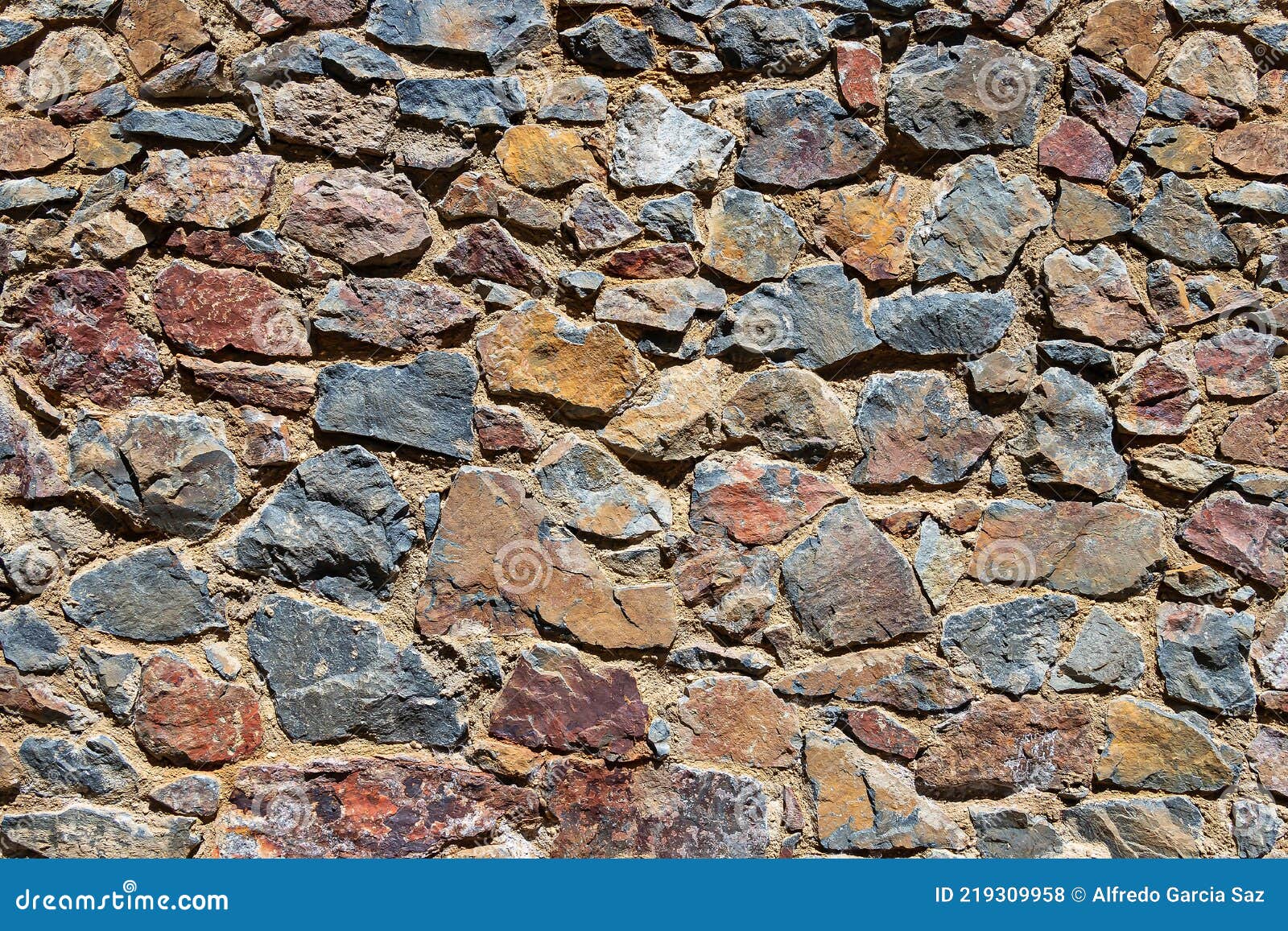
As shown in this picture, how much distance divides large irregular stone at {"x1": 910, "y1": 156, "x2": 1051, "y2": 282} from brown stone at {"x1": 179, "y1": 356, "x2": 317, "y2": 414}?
3.72 feet

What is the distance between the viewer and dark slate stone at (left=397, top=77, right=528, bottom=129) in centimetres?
163

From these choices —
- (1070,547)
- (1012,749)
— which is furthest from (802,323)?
(1012,749)

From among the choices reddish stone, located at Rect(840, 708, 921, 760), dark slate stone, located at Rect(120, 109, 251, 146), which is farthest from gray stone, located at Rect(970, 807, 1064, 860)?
dark slate stone, located at Rect(120, 109, 251, 146)

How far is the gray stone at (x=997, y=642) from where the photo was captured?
1656 millimetres

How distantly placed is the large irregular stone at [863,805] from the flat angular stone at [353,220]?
1145mm

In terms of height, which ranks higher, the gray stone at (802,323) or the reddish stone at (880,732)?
the gray stone at (802,323)

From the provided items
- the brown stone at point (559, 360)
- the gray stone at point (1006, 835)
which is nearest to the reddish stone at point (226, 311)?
the brown stone at point (559, 360)

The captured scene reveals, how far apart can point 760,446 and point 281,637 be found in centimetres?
91

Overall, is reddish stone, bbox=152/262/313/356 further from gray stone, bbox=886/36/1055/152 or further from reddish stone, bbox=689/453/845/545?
gray stone, bbox=886/36/1055/152

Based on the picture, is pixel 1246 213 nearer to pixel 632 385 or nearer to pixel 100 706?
pixel 632 385

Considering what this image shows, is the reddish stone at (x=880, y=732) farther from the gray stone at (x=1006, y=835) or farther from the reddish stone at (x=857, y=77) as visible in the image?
the reddish stone at (x=857, y=77)

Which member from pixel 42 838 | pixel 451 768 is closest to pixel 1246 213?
pixel 451 768

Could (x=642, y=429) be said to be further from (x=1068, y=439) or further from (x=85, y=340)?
(x=85, y=340)

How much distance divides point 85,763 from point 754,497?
49.8 inches
